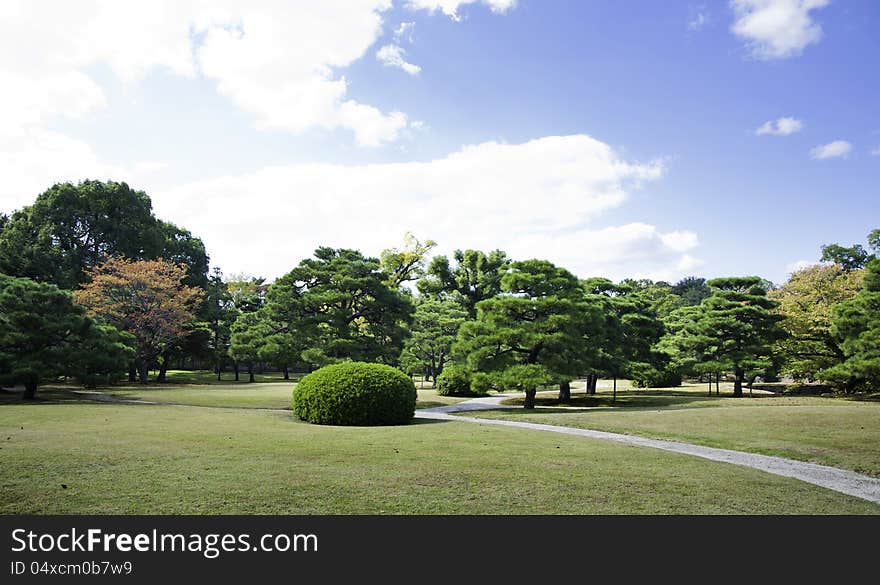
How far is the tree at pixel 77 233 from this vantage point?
119ft

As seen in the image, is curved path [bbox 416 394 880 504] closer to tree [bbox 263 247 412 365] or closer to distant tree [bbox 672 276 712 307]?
tree [bbox 263 247 412 365]

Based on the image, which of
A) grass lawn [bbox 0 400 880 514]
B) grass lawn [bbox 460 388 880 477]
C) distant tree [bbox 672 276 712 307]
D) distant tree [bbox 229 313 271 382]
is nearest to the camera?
grass lawn [bbox 0 400 880 514]

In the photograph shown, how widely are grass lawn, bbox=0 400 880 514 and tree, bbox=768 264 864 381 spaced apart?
22.3 meters

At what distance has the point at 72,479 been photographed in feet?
19.7

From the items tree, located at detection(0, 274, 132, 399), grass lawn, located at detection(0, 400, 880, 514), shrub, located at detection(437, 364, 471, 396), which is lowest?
shrub, located at detection(437, 364, 471, 396)

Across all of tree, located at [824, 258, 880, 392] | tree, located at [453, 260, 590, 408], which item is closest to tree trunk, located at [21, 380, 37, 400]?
tree, located at [453, 260, 590, 408]

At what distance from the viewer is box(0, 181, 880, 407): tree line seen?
19797 mm

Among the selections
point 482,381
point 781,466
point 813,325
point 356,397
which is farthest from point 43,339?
point 813,325

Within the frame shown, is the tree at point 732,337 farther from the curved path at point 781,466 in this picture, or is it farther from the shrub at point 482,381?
the curved path at point 781,466

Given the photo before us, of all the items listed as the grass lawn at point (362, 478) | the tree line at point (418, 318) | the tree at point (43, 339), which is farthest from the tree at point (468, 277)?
the grass lawn at point (362, 478)
